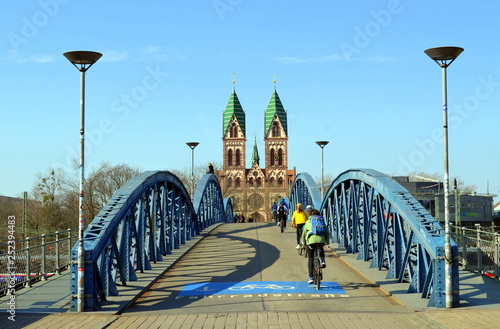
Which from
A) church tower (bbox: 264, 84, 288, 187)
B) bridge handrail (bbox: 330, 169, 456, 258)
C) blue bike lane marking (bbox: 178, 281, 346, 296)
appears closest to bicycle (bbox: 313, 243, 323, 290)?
blue bike lane marking (bbox: 178, 281, 346, 296)

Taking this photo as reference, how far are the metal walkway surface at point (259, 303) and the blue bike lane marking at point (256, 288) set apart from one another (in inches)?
0.9

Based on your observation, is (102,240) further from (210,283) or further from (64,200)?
(64,200)

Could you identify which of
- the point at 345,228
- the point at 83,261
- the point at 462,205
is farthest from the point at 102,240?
the point at 462,205

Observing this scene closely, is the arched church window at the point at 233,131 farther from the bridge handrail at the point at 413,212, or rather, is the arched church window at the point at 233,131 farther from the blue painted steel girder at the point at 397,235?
the bridge handrail at the point at 413,212

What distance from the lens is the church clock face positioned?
504 ft

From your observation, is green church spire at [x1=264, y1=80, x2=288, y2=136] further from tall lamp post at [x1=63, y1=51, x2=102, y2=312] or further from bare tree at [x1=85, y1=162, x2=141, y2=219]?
tall lamp post at [x1=63, y1=51, x2=102, y2=312]

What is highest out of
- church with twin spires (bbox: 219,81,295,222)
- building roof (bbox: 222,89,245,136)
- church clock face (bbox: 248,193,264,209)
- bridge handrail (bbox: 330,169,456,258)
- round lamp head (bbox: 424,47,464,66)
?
building roof (bbox: 222,89,245,136)

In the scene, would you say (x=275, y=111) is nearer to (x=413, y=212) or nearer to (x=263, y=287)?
(x=263, y=287)

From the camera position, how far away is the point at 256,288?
44.8ft

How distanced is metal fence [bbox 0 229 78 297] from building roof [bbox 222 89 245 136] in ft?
494

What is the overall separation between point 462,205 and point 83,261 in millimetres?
90120

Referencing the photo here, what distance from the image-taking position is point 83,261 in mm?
11648

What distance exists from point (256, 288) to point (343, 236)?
9.04 metres

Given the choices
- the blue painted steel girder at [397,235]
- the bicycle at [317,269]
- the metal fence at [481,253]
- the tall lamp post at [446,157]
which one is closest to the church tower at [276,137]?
the blue painted steel girder at [397,235]
